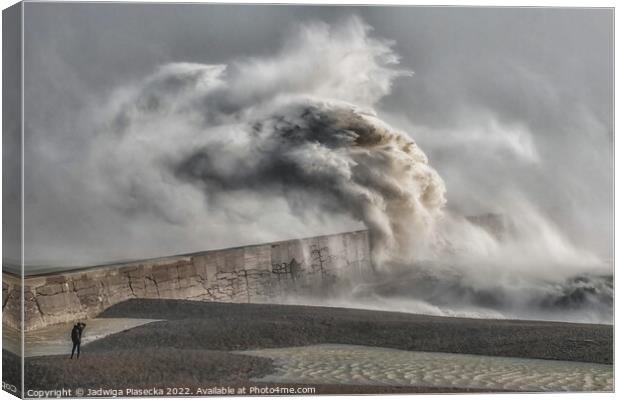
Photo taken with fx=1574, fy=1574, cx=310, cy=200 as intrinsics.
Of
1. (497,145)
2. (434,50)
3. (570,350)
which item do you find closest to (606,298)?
(570,350)

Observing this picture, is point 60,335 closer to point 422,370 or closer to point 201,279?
point 201,279

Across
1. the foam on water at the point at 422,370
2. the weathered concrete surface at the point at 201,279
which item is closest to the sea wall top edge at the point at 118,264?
the weathered concrete surface at the point at 201,279

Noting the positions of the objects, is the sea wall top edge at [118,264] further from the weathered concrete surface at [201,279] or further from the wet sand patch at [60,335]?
the wet sand patch at [60,335]

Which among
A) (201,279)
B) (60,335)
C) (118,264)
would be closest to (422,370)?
(201,279)

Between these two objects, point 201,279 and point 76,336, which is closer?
point 76,336

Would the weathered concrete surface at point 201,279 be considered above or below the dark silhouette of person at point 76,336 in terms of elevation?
above
